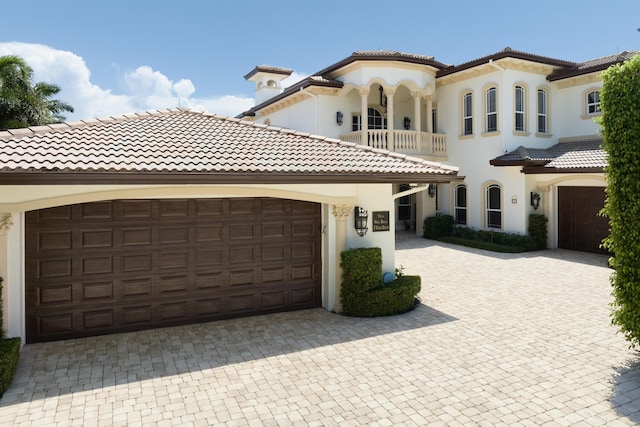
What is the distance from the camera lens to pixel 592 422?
17.2 feet

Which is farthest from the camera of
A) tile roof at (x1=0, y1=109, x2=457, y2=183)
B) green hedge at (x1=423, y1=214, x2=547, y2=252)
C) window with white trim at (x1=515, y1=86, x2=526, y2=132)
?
window with white trim at (x1=515, y1=86, x2=526, y2=132)

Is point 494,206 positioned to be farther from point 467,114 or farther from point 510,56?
point 510,56

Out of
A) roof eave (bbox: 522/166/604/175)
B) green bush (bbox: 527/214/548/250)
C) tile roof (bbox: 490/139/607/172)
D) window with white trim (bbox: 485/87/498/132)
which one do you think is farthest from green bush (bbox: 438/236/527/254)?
window with white trim (bbox: 485/87/498/132)

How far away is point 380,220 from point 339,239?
1175 mm

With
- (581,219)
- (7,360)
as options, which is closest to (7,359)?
(7,360)

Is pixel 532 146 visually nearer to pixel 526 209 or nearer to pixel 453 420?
pixel 526 209

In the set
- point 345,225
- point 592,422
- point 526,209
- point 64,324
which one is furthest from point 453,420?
point 526,209

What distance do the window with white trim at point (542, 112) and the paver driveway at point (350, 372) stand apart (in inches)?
484

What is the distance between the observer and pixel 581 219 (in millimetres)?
17594

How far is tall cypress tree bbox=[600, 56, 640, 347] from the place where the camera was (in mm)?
6395

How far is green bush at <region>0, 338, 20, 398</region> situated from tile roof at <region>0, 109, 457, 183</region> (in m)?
2.60

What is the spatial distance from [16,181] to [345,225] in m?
6.21

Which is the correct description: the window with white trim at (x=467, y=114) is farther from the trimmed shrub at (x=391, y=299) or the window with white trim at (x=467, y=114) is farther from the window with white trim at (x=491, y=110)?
the trimmed shrub at (x=391, y=299)

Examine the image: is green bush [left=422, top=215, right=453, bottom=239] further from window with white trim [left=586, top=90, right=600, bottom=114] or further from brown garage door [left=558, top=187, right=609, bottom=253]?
window with white trim [left=586, top=90, right=600, bottom=114]
